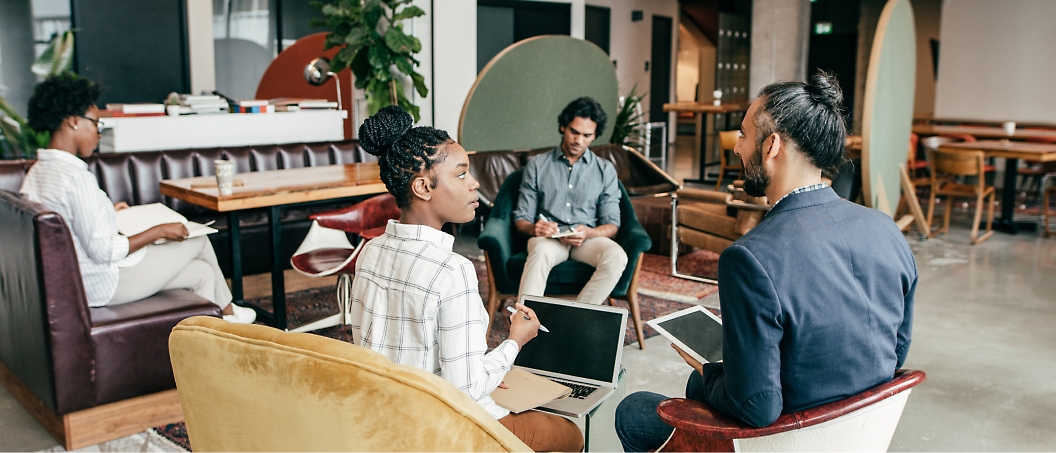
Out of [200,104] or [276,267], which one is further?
[200,104]

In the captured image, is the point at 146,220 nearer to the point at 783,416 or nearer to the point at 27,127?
the point at 27,127

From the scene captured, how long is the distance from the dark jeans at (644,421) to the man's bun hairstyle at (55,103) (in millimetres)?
2549

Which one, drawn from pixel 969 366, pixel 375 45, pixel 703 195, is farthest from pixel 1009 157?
pixel 375 45

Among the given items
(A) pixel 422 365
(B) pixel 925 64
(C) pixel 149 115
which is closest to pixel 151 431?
(A) pixel 422 365

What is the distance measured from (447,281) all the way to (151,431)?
185 centimetres

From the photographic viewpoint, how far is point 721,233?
16.6 ft

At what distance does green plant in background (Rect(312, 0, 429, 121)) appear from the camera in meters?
5.86

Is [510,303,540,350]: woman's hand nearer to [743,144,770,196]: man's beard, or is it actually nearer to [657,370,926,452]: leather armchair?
[657,370,926,452]: leather armchair

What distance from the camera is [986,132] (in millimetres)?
8398

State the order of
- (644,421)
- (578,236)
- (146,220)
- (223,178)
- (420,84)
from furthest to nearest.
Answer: (420,84), (578,236), (223,178), (146,220), (644,421)

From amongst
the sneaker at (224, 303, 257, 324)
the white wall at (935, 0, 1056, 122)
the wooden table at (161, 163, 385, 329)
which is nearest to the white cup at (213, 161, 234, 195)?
the wooden table at (161, 163, 385, 329)

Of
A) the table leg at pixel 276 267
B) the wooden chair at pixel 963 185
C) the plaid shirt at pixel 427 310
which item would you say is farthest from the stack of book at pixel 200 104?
the wooden chair at pixel 963 185

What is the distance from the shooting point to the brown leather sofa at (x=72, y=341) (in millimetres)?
2713

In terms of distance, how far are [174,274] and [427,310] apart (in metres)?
2.20
